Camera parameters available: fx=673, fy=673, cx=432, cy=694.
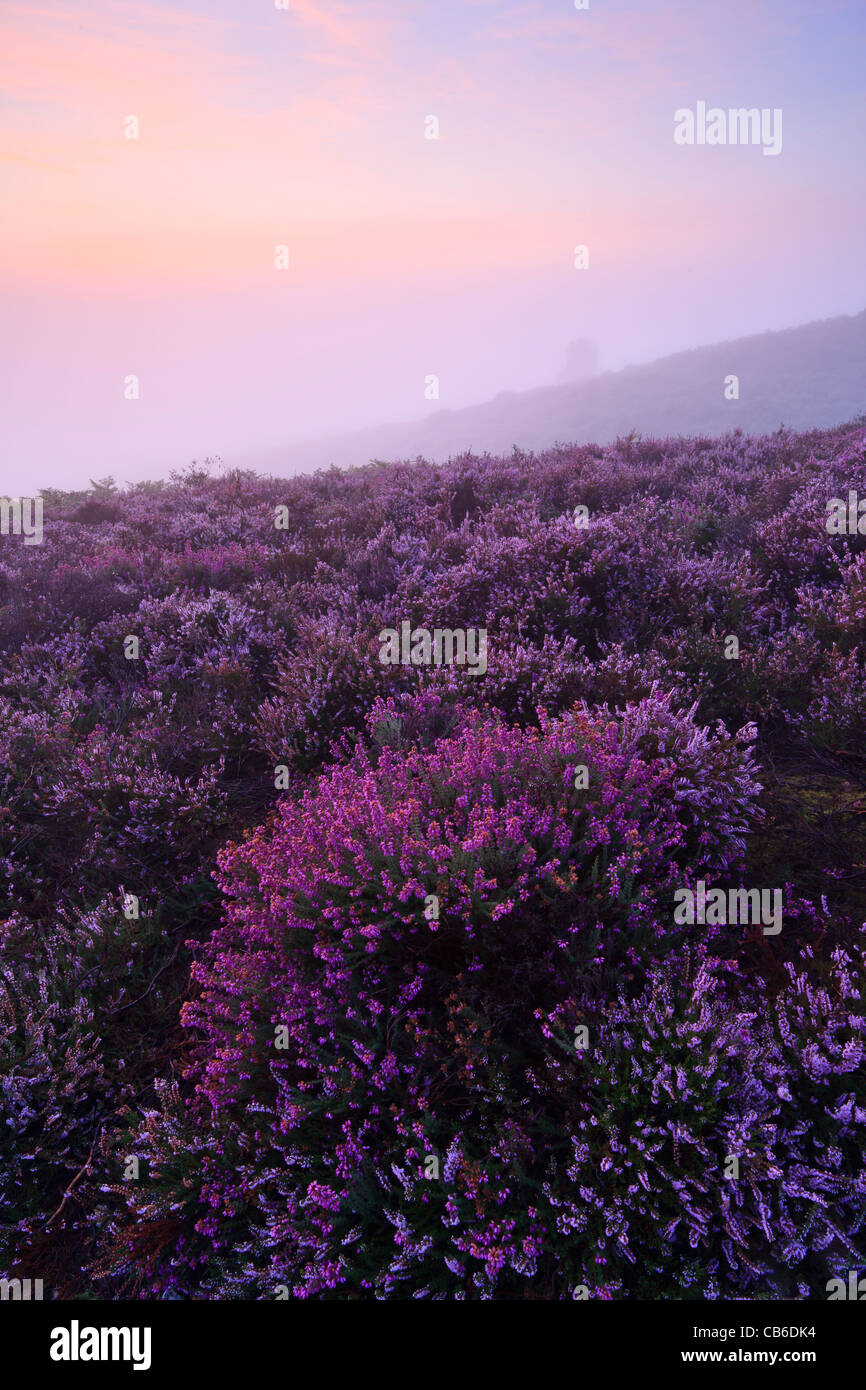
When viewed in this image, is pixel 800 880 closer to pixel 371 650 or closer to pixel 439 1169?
pixel 439 1169

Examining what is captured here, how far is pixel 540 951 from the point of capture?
7.84ft

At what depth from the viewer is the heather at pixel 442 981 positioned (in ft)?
6.15

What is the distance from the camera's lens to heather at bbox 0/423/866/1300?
1873 mm

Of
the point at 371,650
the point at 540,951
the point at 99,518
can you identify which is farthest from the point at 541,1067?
the point at 99,518

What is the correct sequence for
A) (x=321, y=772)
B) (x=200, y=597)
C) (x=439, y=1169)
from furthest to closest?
(x=200, y=597) → (x=321, y=772) → (x=439, y=1169)

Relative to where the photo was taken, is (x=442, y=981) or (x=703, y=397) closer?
(x=442, y=981)

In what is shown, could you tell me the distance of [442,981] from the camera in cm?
237

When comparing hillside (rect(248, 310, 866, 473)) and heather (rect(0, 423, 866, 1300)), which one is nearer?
heather (rect(0, 423, 866, 1300))

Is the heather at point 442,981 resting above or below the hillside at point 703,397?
below

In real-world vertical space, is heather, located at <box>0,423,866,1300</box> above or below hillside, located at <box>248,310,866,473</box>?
below

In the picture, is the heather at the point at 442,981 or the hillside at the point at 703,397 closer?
the heather at the point at 442,981

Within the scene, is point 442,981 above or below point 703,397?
below
